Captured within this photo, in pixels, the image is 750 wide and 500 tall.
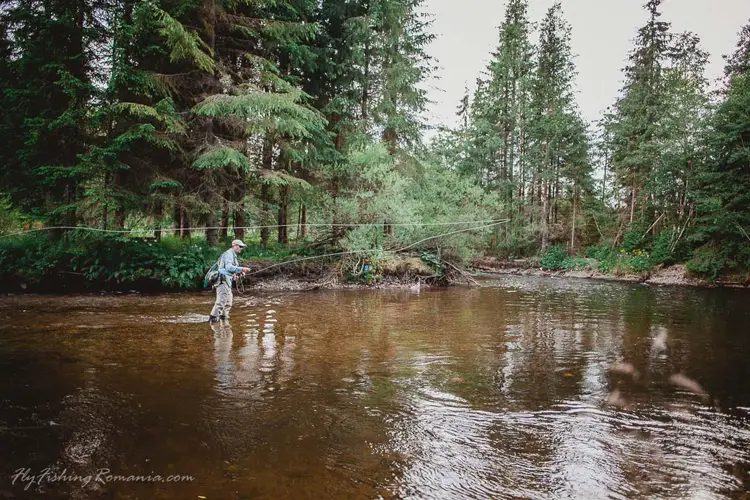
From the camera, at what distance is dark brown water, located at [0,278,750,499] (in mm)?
3275

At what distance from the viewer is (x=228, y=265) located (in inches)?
396

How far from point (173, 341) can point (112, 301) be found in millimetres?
6406

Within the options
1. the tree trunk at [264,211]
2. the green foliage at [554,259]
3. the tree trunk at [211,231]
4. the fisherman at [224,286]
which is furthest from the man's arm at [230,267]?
the green foliage at [554,259]

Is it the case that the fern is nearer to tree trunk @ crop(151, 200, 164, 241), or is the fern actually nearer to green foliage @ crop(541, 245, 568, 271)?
tree trunk @ crop(151, 200, 164, 241)

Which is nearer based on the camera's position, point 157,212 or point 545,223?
point 157,212

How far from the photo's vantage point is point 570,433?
4.18m

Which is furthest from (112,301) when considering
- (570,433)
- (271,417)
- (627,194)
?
(627,194)

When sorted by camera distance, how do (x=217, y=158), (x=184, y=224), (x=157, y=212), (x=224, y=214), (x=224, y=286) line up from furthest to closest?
(x=184, y=224) < (x=224, y=214) < (x=157, y=212) < (x=217, y=158) < (x=224, y=286)

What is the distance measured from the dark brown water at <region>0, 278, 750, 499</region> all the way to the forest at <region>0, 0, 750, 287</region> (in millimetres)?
5992

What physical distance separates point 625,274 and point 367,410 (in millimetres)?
23907

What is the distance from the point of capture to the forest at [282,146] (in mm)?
13922

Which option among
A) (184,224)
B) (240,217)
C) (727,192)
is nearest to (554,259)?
(727,192)

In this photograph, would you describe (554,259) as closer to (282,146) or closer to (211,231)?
(282,146)

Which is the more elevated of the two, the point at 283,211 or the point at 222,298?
the point at 283,211
